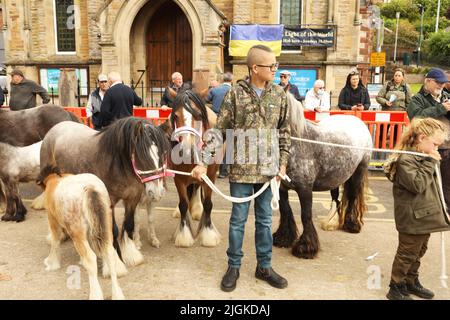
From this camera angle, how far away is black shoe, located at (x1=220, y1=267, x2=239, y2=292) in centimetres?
404

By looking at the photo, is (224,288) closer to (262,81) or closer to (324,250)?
(324,250)

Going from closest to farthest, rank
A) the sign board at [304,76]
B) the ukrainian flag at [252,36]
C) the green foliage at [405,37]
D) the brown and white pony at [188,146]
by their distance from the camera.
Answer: the brown and white pony at [188,146]
the ukrainian flag at [252,36]
the sign board at [304,76]
the green foliage at [405,37]

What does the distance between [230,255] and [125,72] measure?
13.7m

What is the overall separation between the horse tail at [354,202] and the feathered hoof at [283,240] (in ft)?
3.29

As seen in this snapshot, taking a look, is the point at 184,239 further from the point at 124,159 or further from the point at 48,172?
the point at 48,172

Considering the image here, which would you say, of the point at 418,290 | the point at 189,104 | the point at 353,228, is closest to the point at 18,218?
the point at 189,104

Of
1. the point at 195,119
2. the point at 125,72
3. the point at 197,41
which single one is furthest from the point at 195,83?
the point at 125,72

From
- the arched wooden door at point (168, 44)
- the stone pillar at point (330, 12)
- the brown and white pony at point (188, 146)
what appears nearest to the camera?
the brown and white pony at point (188, 146)

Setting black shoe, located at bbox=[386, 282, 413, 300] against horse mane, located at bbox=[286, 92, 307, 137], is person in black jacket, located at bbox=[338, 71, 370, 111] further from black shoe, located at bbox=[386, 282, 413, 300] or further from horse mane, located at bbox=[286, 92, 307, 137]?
black shoe, located at bbox=[386, 282, 413, 300]

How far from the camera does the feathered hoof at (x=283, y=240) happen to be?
519 cm

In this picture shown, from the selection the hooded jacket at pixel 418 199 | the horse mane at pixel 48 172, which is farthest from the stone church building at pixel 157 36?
the hooded jacket at pixel 418 199

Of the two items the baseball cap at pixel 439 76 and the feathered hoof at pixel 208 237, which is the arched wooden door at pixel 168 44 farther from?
the baseball cap at pixel 439 76

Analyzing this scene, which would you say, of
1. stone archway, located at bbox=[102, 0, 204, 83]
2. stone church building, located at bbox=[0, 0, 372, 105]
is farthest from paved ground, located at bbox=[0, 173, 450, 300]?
stone archway, located at bbox=[102, 0, 204, 83]
